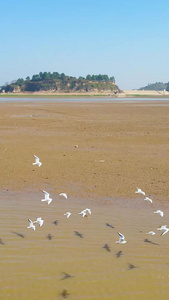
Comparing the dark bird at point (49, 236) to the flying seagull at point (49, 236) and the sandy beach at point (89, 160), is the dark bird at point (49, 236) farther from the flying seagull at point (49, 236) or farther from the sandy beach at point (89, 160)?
the sandy beach at point (89, 160)

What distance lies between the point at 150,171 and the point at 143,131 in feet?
33.2

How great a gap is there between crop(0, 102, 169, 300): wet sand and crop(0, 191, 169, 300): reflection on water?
0.01 meters

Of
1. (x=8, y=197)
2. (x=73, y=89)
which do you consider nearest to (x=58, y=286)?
(x=8, y=197)

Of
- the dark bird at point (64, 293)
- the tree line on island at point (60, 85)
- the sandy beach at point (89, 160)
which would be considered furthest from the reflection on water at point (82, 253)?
the tree line on island at point (60, 85)

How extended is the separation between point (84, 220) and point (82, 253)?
1.77 m

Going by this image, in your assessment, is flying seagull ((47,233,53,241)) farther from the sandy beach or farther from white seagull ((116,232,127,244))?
the sandy beach

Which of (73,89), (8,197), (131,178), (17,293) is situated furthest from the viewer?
(73,89)

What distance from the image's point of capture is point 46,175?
533 inches

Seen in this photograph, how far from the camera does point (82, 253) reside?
7562 millimetres

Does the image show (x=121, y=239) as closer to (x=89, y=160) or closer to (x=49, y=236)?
(x=49, y=236)

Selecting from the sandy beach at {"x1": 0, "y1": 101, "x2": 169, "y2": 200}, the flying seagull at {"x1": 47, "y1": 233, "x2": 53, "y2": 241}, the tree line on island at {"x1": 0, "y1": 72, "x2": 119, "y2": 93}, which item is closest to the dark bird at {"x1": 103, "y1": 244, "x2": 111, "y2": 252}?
the flying seagull at {"x1": 47, "y1": 233, "x2": 53, "y2": 241}

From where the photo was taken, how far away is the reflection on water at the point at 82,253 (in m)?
6.35

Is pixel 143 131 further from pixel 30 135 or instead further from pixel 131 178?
pixel 131 178

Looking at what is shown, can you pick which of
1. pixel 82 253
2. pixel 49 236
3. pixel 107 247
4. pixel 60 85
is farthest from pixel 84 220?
pixel 60 85
